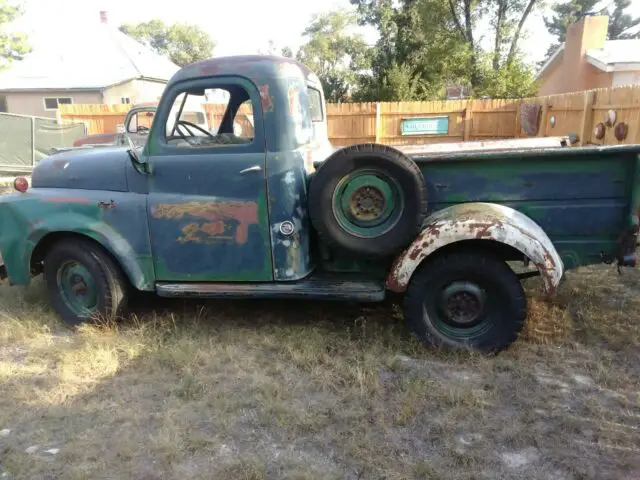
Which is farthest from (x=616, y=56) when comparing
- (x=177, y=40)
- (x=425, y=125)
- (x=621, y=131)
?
(x=177, y=40)

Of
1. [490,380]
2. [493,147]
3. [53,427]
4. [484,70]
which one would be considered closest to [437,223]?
[490,380]

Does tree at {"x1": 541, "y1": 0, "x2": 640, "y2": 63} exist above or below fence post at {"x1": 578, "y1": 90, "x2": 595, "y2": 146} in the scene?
above

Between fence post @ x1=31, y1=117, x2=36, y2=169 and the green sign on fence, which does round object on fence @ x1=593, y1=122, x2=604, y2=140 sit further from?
fence post @ x1=31, y1=117, x2=36, y2=169

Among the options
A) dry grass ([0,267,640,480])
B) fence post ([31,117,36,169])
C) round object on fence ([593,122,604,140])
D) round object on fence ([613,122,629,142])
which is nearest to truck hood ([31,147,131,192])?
dry grass ([0,267,640,480])

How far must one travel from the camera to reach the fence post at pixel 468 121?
50.9 feet

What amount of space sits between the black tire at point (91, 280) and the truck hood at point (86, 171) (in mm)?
480

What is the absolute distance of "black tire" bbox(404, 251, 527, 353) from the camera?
3594 mm

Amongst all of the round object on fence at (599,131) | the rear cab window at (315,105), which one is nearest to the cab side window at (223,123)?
the rear cab window at (315,105)

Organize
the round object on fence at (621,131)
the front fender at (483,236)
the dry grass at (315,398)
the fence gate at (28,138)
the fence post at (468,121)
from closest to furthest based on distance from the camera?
the dry grass at (315,398), the front fender at (483,236), the round object on fence at (621,131), the fence post at (468,121), the fence gate at (28,138)

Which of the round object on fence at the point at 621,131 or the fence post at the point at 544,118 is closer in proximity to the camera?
the round object on fence at the point at 621,131

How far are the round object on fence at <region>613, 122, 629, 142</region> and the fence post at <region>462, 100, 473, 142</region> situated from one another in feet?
23.1

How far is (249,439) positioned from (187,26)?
204 ft

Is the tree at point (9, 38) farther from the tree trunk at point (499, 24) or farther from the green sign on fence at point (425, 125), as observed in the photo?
the tree trunk at point (499, 24)

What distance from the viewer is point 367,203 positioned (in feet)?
12.1
